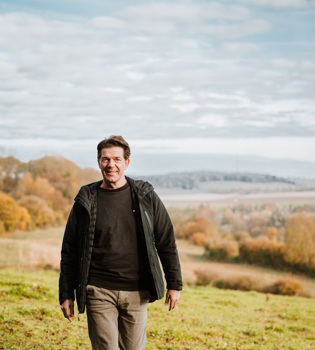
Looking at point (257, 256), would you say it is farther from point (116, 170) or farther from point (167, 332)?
point (116, 170)

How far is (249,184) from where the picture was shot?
30578 millimetres

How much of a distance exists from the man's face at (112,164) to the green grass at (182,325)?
365cm

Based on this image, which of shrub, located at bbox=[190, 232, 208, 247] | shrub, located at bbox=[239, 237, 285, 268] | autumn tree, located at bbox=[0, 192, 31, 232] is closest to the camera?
shrub, located at bbox=[239, 237, 285, 268]

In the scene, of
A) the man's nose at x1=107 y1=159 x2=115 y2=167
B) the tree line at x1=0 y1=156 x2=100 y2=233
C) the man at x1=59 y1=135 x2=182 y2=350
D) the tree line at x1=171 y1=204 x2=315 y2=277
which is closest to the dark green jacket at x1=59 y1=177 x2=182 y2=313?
the man at x1=59 y1=135 x2=182 y2=350

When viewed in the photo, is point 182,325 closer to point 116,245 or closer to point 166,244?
point 166,244

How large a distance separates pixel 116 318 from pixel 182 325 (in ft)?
18.9

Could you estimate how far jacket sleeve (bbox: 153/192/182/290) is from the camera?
507 cm

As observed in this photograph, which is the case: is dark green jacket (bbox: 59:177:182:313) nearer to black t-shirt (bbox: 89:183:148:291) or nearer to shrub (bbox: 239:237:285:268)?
black t-shirt (bbox: 89:183:148:291)

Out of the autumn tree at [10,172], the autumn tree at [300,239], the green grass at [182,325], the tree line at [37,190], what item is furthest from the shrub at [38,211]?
the green grass at [182,325]

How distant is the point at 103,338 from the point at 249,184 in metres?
26.1

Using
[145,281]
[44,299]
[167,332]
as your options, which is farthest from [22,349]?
[44,299]

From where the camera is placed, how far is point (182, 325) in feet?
34.8

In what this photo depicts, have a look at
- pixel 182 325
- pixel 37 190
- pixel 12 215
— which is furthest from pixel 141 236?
pixel 37 190

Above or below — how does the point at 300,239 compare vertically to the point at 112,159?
below
